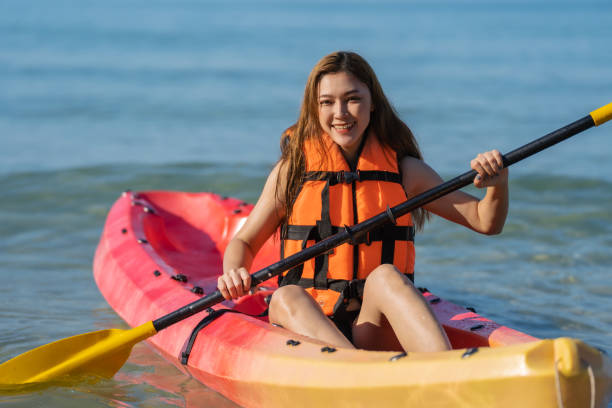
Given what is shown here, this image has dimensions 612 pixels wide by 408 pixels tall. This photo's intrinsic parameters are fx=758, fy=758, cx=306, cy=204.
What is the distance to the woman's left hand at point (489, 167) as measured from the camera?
2.72 metres

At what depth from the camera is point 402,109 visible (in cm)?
1203

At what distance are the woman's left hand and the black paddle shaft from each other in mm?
22

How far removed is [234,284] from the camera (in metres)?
2.90

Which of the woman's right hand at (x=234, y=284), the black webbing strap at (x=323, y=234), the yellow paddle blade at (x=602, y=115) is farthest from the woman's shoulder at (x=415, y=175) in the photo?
the woman's right hand at (x=234, y=284)

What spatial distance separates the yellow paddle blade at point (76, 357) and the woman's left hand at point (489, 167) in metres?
1.47

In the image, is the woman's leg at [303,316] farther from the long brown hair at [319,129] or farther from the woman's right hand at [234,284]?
the long brown hair at [319,129]

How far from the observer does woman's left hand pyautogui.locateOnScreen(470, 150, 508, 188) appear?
272 cm

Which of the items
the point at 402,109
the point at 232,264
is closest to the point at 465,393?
the point at 232,264

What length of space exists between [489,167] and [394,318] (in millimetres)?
A: 646

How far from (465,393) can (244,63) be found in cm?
1566

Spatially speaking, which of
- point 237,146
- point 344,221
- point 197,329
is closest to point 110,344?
point 197,329

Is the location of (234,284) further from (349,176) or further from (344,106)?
(344,106)

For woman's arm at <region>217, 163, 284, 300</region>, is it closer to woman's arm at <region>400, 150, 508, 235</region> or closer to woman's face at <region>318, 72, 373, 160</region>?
woman's face at <region>318, 72, 373, 160</region>

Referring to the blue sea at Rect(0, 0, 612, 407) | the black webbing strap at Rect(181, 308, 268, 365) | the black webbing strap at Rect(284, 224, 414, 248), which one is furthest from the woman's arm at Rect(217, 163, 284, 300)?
the blue sea at Rect(0, 0, 612, 407)
